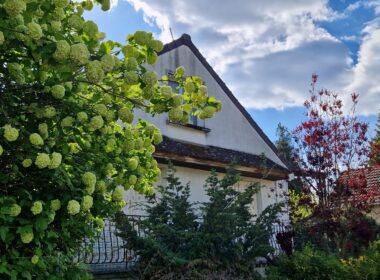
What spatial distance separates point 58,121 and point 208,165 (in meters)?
8.09

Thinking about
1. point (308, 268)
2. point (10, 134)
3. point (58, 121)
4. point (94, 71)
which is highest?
point (94, 71)

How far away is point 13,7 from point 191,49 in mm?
10969

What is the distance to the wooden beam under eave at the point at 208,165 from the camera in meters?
9.73

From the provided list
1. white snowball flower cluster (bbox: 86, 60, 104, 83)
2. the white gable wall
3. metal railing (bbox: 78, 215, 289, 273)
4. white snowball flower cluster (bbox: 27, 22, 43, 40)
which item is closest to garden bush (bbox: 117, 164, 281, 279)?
metal railing (bbox: 78, 215, 289, 273)

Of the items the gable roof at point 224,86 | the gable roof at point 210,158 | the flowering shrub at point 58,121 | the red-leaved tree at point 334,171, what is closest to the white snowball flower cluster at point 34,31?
the flowering shrub at point 58,121

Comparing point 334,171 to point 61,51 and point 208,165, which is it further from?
point 61,51

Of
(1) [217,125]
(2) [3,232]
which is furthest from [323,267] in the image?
(2) [3,232]

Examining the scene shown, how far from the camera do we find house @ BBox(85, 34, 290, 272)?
1007cm

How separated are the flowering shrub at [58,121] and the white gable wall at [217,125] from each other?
7682 mm

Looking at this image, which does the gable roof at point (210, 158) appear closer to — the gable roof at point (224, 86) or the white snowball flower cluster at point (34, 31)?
the gable roof at point (224, 86)

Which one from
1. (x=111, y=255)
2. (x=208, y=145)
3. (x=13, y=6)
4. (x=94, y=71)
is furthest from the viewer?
(x=208, y=145)

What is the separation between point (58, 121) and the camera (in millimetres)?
3098

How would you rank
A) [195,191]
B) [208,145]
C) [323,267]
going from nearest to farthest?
[323,267]
[195,191]
[208,145]

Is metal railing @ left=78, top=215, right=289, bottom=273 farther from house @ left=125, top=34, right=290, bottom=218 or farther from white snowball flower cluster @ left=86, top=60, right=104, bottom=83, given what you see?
white snowball flower cluster @ left=86, top=60, right=104, bottom=83
